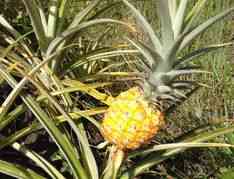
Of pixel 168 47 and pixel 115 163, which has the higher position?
pixel 168 47

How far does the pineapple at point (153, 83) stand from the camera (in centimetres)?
160

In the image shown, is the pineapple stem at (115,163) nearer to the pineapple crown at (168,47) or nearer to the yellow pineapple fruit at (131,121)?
the yellow pineapple fruit at (131,121)

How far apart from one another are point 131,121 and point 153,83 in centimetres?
14

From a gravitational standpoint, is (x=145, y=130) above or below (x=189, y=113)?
above

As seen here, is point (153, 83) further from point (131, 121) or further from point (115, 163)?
point (115, 163)

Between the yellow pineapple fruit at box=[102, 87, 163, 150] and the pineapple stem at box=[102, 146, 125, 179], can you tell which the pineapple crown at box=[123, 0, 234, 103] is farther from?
the pineapple stem at box=[102, 146, 125, 179]

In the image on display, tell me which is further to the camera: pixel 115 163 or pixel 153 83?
pixel 115 163

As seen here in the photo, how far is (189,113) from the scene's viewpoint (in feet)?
9.53

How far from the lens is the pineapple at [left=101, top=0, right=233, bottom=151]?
1596mm

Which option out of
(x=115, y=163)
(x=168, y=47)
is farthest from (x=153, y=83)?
(x=115, y=163)

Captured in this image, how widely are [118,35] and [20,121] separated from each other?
134 cm

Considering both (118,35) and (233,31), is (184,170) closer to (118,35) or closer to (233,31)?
(118,35)

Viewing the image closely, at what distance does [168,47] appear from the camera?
1.60 metres

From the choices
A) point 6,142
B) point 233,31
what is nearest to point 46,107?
point 6,142
